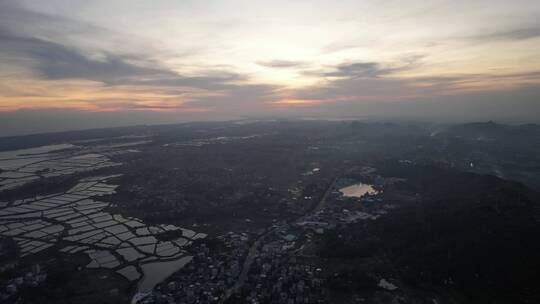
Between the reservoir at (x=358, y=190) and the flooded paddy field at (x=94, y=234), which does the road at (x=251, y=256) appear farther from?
the reservoir at (x=358, y=190)

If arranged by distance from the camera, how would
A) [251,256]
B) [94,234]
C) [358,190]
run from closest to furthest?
[251,256], [94,234], [358,190]

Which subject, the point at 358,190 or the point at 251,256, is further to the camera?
the point at 358,190

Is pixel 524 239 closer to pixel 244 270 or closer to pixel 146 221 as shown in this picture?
pixel 244 270

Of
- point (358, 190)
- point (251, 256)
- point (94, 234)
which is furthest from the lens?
point (358, 190)

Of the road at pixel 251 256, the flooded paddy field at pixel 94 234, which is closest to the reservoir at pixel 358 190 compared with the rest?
the road at pixel 251 256

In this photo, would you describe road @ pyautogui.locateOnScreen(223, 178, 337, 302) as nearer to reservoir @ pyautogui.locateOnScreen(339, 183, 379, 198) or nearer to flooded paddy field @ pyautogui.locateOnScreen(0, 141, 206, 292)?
flooded paddy field @ pyautogui.locateOnScreen(0, 141, 206, 292)

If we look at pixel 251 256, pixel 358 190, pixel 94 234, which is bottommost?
pixel 251 256

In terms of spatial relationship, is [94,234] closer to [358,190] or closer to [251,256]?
[251,256]

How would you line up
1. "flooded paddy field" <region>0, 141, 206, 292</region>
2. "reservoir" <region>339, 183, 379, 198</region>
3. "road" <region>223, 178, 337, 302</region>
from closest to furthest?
"road" <region>223, 178, 337, 302</region>, "flooded paddy field" <region>0, 141, 206, 292</region>, "reservoir" <region>339, 183, 379, 198</region>

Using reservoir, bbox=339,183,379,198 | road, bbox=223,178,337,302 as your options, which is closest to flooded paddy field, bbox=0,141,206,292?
road, bbox=223,178,337,302

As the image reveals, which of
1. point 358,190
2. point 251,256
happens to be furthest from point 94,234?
point 358,190

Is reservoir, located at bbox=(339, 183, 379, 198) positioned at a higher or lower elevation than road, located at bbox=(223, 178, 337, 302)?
higher

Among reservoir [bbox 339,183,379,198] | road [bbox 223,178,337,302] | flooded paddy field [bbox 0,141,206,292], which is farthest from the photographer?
reservoir [bbox 339,183,379,198]

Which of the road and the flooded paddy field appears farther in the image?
the flooded paddy field
